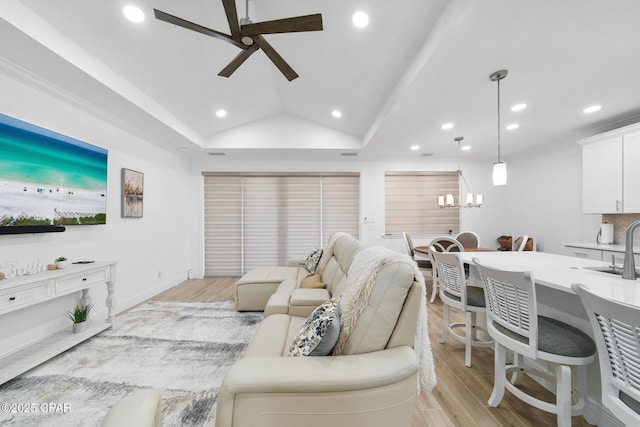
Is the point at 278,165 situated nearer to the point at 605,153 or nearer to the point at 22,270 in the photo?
the point at 22,270

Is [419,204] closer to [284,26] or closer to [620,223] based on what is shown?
[620,223]

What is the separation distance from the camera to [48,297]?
6.88 feet

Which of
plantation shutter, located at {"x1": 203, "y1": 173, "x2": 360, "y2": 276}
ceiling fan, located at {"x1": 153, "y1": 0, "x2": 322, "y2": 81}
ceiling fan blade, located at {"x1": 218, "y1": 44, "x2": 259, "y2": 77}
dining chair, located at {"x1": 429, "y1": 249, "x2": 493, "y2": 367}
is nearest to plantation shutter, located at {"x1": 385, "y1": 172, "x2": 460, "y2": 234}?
plantation shutter, located at {"x1": 203, "y1": 173, "x2": 360, "y2": 276}

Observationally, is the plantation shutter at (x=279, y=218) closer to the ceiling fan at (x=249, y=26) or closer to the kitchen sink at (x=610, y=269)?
the ceiling fan at (x=249, y=26)

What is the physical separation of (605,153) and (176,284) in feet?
22.5

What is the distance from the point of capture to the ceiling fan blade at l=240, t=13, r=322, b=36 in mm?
1707

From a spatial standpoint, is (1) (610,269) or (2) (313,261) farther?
(2) (313,261)

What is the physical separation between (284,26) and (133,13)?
1386 mm

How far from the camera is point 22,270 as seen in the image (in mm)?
2152

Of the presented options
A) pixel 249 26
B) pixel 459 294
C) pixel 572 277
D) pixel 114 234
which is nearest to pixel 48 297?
pixel 114 234

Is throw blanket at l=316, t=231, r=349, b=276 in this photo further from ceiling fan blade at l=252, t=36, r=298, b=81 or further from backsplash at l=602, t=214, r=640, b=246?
backsplash at l=602, t=214, r=640, b=246

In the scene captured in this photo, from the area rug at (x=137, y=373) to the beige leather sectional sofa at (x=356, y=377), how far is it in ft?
2.71

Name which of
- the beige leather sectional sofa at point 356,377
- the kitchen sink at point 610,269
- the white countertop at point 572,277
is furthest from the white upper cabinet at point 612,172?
the beige leather sectional sofa at point 356,377

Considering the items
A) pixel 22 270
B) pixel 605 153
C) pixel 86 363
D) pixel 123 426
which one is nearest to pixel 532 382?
pixel 123 426
